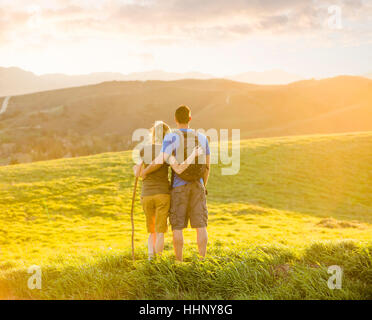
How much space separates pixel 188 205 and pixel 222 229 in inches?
407

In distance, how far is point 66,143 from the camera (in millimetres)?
81188

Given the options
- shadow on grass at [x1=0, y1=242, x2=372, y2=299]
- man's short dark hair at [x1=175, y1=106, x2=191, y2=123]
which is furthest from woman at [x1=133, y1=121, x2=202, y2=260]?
shadow on grass at [x1=0, y1=242, x2=372, y2=299]

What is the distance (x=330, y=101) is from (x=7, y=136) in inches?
3618

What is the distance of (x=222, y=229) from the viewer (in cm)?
1606

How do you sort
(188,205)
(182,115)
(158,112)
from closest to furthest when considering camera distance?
(182,115) < (188,205) < (158,112)

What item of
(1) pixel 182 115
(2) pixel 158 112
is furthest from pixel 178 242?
(2) pixel 158 112

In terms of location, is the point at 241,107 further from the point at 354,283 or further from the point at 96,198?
the point at 354,283

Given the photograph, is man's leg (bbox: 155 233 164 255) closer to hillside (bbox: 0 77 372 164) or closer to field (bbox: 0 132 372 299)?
field (bbox: 0 132 372 299)

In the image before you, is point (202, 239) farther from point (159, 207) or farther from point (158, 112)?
point (158, 112)

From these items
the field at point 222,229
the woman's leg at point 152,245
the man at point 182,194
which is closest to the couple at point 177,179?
the man at point 182,194

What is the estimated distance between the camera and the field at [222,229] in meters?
5.72

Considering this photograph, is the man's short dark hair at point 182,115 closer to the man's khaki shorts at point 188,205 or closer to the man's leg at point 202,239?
the man's khaki shorts at point 188,205

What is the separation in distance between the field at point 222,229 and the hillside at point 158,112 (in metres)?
43.6

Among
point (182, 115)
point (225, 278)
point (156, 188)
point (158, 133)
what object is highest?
point (182, 115)
